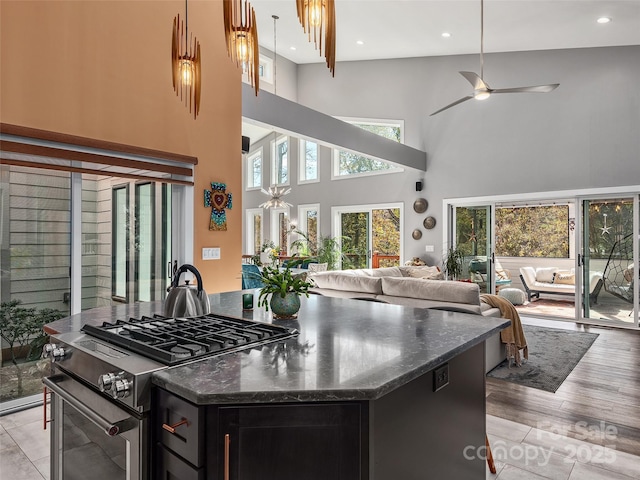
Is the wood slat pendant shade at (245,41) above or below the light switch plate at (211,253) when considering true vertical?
above

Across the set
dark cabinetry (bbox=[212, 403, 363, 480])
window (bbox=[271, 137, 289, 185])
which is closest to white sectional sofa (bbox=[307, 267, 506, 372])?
dark cabinetry (bbox=[212, 403, 363, 480])

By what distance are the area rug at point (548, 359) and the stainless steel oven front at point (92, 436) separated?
3263 mm

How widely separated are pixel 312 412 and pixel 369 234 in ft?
25.8

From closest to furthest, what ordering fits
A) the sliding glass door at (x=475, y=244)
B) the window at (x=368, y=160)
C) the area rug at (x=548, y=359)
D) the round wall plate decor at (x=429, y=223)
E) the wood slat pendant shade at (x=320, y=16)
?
the wood slat pendant shade at (x=320, y=16)
the area rug at (x=548, y=359)
the sliding glass door at (x=475, y=244)
the round wall plate decor at (x=429, y=223)
the window at (x=368, y=160)

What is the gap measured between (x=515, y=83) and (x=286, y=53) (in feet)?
14.9

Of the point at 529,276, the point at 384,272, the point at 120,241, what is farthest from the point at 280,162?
the point at 120,241

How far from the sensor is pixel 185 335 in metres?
1.51

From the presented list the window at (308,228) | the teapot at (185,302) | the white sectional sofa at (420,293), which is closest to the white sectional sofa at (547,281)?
the window at (308,228)

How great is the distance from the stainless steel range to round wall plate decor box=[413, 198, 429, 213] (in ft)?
21.7

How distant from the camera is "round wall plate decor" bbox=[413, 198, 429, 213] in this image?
311 inches

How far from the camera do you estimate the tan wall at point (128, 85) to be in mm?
2973

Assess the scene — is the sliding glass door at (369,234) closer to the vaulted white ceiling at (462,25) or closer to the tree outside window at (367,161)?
the tree outside window at (367,161)

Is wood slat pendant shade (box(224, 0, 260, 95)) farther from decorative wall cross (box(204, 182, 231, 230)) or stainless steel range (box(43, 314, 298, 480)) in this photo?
decorative wall cross (box(204, 182, 231, 230))

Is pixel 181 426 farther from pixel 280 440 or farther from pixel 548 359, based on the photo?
pixel 548 359
